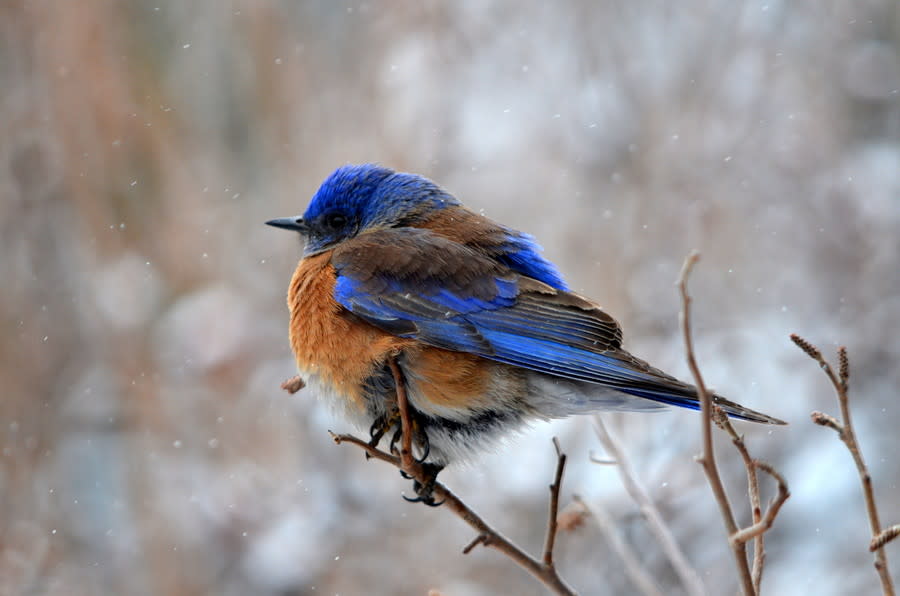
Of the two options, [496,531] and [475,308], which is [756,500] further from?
[475,308]

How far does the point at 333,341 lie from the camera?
284cm

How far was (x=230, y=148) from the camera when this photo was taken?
19.9 ft

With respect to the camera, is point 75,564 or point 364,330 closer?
point 364,330

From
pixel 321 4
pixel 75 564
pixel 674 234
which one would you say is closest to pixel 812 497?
pixel 674 234

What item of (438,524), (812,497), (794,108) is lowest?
(438,524)

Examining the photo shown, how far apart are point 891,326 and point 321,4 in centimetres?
394

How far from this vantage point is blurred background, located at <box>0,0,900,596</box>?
4.74m

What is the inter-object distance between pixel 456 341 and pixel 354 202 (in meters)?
0.85

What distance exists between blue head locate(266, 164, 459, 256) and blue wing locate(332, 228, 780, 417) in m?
0.32

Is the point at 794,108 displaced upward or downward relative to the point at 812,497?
upward

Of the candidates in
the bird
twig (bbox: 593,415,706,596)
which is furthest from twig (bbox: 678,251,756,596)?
the bird

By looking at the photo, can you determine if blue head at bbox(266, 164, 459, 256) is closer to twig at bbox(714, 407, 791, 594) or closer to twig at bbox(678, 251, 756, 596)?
twig at bbox(714, 407, 791, 594)

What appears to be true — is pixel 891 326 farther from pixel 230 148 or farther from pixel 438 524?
pixel 230 148

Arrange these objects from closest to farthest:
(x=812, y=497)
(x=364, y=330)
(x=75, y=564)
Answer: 1. (x=364, y=330)
2. (x=812, y=497)
3. (x=75, y=564)
